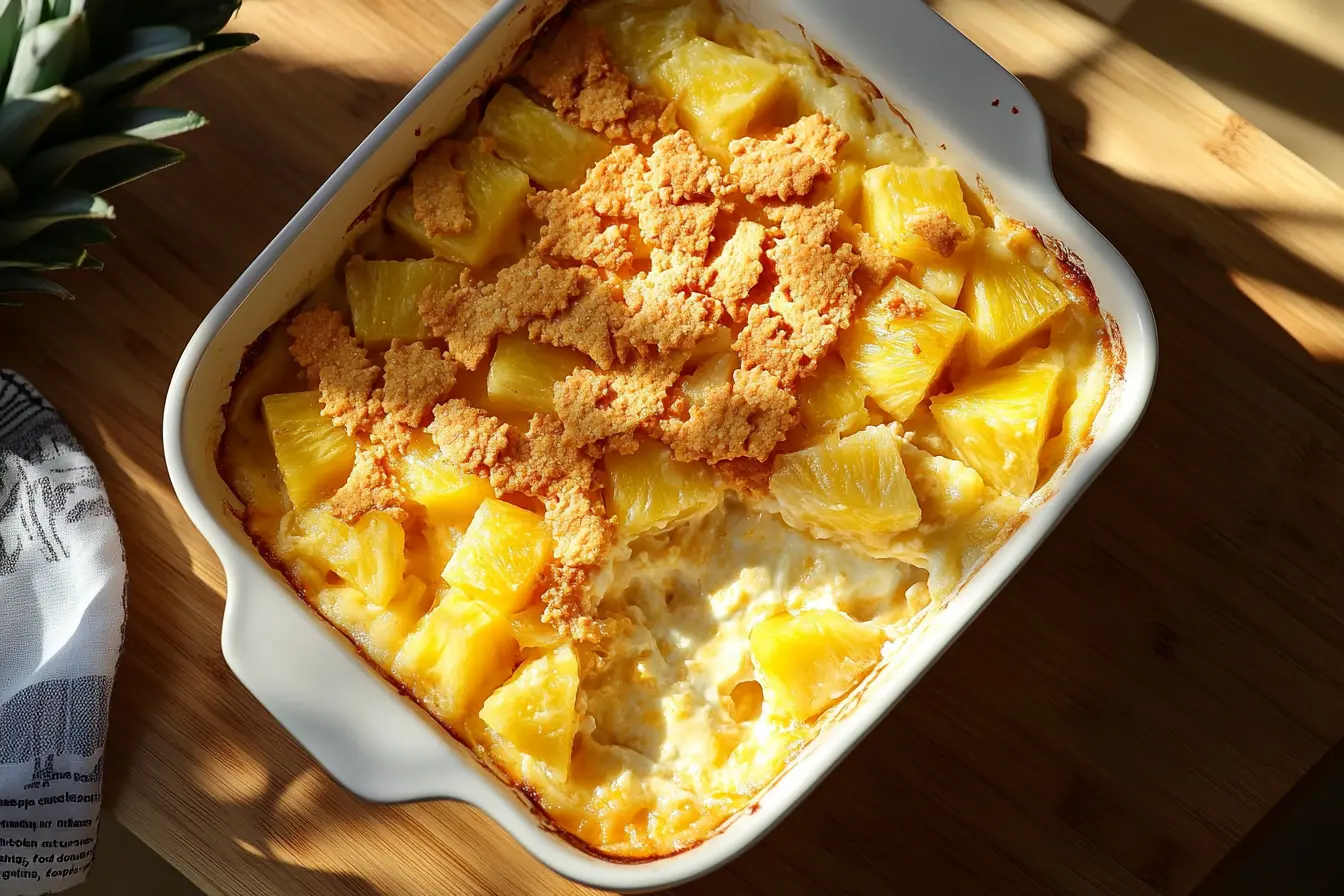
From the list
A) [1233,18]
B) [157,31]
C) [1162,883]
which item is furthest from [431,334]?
[1233,18]

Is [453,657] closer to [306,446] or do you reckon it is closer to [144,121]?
[306,446]

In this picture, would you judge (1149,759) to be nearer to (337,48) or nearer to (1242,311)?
(1242,311)

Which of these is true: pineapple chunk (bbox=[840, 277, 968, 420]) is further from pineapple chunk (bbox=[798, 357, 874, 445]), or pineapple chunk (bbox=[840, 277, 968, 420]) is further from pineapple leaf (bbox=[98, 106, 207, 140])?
pineapple leaf (bbox=[98, 106, 207, 140])

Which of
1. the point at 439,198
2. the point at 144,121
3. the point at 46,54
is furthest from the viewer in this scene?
the point at 439,198

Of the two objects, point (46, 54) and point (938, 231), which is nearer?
point (46, 54)

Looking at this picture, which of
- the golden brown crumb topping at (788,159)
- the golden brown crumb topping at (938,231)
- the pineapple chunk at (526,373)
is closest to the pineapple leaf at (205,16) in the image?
the pineapple chunk at (526,373)

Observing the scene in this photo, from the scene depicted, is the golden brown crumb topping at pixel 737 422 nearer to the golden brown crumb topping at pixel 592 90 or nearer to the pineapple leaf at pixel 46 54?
the golden brown crumb topping at pixel 592 90

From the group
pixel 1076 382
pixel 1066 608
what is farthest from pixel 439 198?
pixel 1066 608
